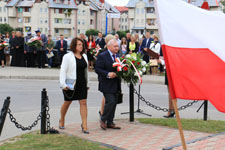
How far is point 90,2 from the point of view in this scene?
379ft

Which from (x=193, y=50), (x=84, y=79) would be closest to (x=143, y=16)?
(x=84, y=79)

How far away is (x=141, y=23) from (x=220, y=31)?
108 metres

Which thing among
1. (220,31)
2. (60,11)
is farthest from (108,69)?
(60,11)

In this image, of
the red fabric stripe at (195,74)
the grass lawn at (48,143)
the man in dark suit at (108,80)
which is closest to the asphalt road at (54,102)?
the grass lawn at (48,143)

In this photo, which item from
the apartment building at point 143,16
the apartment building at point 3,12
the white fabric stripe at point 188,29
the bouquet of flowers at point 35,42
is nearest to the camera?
the white fabric stripe at point 188,29

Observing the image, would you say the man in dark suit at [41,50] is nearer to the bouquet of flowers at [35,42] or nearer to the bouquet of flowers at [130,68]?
the bouquet of flowers at [35,42]

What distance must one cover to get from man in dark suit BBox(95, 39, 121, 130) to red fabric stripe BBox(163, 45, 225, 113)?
133 inches

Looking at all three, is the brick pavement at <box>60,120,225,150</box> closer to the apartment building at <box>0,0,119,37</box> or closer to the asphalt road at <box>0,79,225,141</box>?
the asphalt road at <box>0,79,225,141</box>

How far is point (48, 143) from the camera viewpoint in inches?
275

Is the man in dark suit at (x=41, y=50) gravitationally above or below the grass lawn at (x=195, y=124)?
above

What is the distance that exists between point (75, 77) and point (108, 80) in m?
0.73

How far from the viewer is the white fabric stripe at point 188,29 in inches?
191

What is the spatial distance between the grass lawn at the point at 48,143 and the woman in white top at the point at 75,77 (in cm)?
71

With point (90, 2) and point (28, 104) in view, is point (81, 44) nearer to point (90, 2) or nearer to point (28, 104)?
point (28, 104)
